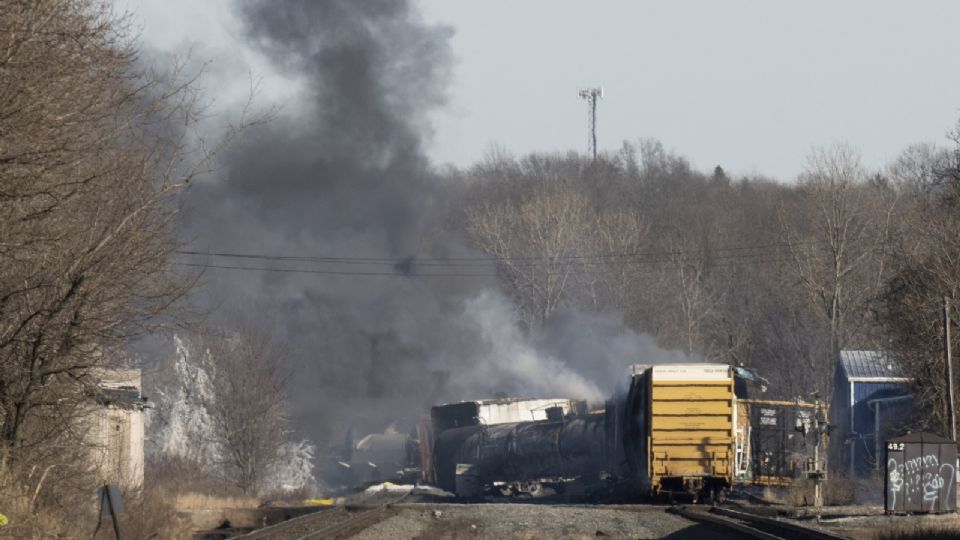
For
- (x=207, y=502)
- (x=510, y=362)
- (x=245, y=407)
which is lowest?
(x=207, y=502)

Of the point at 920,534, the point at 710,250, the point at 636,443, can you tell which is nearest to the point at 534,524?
the point at 920,534

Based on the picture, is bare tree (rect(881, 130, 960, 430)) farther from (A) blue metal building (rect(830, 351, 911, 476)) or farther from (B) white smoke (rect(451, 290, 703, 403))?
(B) white smoke (rect(451, 290, 703, 403))

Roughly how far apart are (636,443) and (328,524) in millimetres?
9697

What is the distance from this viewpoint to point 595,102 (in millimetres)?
120938

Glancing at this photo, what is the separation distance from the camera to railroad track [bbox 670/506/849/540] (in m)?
20.8

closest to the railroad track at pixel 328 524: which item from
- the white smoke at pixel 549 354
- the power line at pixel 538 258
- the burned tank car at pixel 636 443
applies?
the burned tank car at pixel 636 443

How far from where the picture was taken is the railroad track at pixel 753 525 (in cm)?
2080

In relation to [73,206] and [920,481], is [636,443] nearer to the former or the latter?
[920,481]

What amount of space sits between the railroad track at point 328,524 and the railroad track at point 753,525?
20.4ft

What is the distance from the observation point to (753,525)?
80.8 ft

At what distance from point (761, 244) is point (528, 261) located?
66.8ft

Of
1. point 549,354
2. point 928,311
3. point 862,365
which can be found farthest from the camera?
point 549,354

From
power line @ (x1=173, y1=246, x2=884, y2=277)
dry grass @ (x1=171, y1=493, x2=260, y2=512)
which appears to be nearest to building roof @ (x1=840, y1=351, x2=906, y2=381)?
power line @ (x1=173, y1=246, x2=884, y2=277)

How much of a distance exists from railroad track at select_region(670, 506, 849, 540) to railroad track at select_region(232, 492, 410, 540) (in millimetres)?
6227
